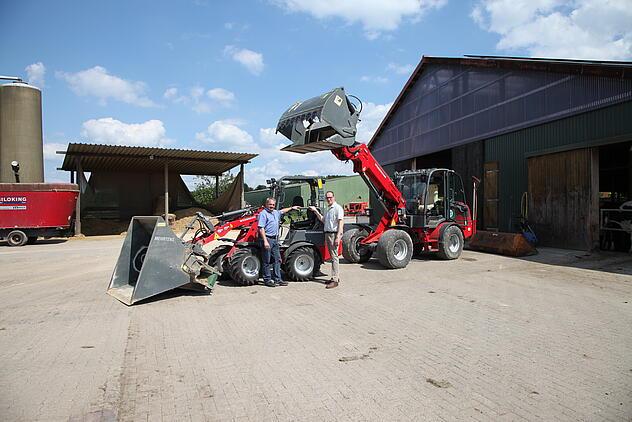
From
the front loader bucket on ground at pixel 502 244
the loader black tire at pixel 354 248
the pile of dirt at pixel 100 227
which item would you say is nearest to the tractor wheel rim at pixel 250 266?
the loader black tire at pixel 354 248

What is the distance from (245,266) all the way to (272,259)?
0.56 meters

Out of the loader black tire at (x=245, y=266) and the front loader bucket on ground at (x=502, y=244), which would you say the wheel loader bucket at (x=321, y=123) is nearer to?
the loader black tire at (x=245, y=266)

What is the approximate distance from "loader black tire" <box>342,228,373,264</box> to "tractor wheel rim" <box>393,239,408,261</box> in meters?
1.15

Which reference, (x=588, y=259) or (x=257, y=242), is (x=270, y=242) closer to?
(x=257, y=242)

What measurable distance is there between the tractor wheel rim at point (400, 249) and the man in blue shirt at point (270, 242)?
11.1ft

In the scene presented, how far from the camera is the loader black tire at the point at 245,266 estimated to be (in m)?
8.20

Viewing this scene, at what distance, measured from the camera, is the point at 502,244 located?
13141mm

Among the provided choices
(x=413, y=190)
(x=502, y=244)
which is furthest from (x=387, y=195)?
(x=502, y=244)

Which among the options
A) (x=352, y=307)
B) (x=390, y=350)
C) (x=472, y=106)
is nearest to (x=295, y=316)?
(x=352, y=307)

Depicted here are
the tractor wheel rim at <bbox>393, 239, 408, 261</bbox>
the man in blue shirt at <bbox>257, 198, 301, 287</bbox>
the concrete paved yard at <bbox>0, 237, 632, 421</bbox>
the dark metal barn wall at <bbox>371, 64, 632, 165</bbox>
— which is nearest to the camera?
the concrete paved yard at <bbox>0, 237, 632, 421</bbox>

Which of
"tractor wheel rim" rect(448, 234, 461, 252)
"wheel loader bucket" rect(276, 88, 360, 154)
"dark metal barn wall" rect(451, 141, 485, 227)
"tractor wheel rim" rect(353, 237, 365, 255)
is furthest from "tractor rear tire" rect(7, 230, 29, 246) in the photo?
"dark metal barn wall" rect(451, 141, 485, 227)

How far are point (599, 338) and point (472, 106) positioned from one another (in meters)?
14.0

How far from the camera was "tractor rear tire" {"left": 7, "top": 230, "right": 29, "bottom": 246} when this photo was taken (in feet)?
58.1

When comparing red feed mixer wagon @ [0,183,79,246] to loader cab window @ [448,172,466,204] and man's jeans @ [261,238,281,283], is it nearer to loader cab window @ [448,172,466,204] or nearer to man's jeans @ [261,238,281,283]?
man's jeans @ [261,238,281,283]
